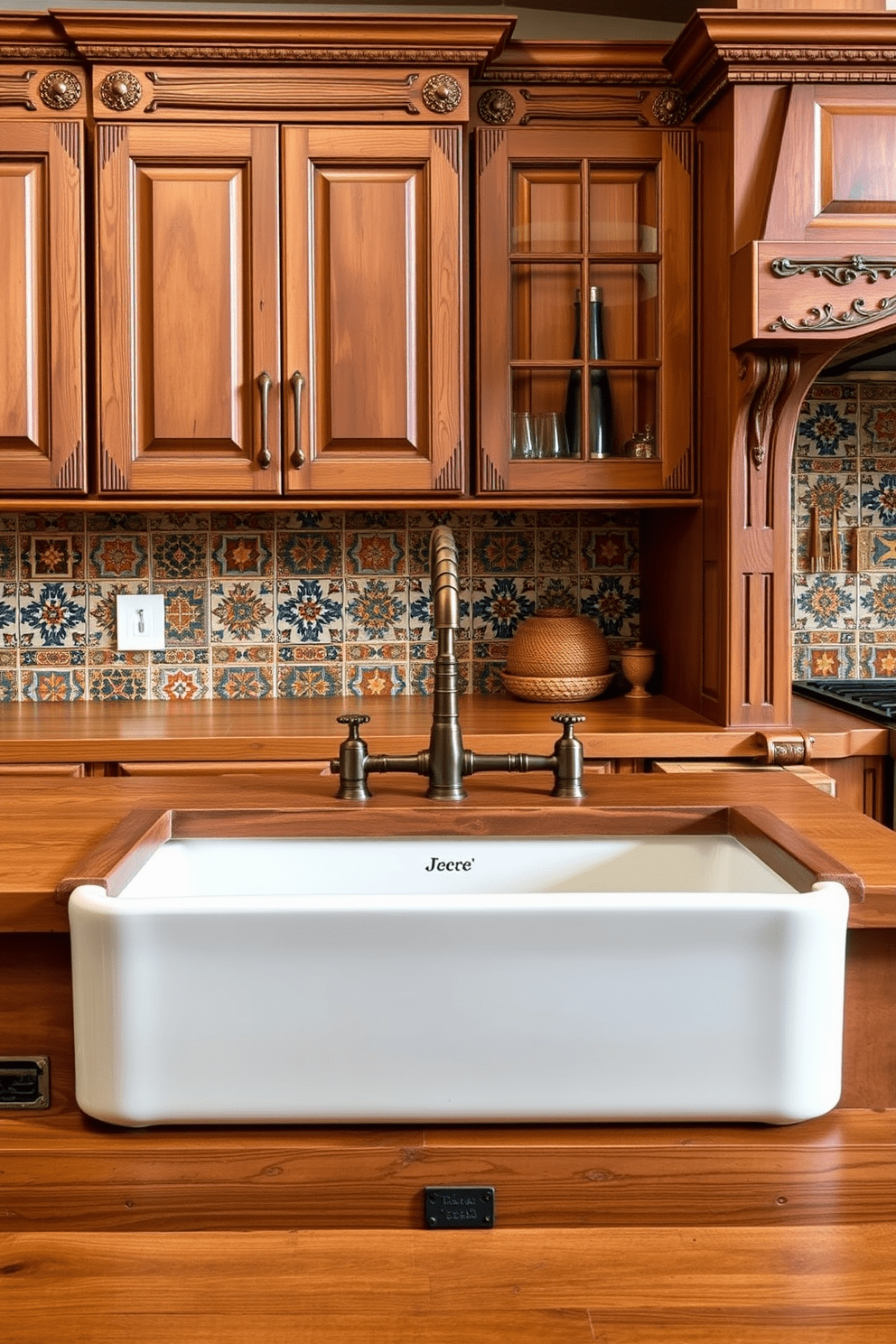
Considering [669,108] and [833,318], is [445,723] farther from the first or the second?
[669,108]

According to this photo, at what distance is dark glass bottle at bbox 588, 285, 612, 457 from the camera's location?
2721 millimetres

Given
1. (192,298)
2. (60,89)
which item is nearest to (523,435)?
(192,298)

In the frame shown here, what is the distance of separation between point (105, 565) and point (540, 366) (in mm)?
1133

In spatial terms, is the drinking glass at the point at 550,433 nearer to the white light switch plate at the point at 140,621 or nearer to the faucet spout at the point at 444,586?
the white light switch plate at the point at 140,621

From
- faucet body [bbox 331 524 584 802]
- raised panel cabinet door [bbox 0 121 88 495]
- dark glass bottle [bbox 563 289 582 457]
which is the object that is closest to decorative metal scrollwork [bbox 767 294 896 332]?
dark glass bottle [bbox 563 289 582 457]

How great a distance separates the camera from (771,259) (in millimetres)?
2367

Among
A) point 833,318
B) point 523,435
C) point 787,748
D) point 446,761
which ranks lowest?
point 787,748

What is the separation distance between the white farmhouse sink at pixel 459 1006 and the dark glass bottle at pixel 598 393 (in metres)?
1.83

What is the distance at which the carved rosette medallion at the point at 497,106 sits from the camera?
2691 mm

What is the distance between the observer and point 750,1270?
974 mm

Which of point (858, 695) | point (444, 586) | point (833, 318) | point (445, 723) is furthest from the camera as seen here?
point (858, 695)

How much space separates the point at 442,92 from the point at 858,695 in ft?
4.99

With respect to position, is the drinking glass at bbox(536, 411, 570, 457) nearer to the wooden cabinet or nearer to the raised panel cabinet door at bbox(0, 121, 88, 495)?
the wooden cabinet

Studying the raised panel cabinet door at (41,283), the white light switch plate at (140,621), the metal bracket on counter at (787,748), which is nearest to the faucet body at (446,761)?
the metal bracket on counter at (787,748)
